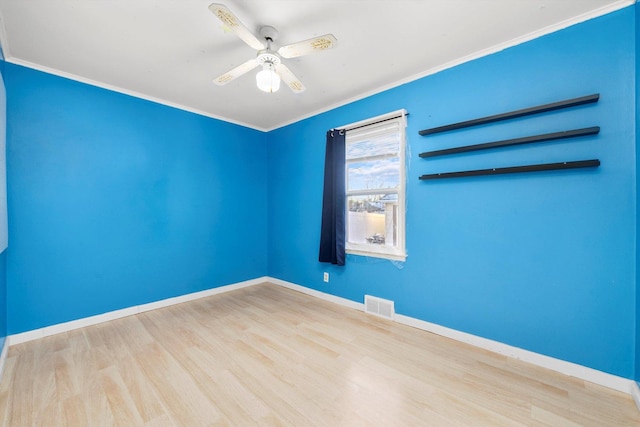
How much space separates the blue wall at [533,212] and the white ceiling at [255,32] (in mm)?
220

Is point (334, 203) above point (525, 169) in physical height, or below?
below

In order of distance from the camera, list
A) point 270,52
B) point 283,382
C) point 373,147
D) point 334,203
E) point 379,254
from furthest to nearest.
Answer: point 334,203 < point 373,147 < point 379,254 < point 270,52 < point 283,382

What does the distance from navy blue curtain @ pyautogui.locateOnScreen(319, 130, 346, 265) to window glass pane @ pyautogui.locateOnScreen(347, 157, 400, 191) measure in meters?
0.13

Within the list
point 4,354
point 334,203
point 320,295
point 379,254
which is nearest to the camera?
point 4,354

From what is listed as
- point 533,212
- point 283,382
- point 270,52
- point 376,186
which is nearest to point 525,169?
point 533,212

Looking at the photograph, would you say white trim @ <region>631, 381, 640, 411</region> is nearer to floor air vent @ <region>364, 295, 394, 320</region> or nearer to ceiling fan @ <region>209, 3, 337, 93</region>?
floor air vent @ <region>364, 295, 394, 320</region>

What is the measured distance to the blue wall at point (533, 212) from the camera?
164cm

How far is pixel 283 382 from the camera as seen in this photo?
1.71 m

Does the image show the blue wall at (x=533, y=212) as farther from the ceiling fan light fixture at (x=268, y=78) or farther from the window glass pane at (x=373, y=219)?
the ceiling fan light fixture at (x=268, y=78)

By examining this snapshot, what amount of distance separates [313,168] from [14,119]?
297 cm

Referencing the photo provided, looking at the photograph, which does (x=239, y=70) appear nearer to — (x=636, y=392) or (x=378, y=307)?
(x=378, y=307)

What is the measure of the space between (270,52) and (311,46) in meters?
0.41

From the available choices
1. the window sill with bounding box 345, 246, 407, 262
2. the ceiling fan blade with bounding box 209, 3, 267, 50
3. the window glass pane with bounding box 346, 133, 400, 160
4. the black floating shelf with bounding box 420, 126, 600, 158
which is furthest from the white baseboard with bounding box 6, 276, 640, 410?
the ceiling fan blade with bounding box 209, 3, 267, 50

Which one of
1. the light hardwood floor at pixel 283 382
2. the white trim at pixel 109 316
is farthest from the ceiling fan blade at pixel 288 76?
the white trim at pixel 109 316
